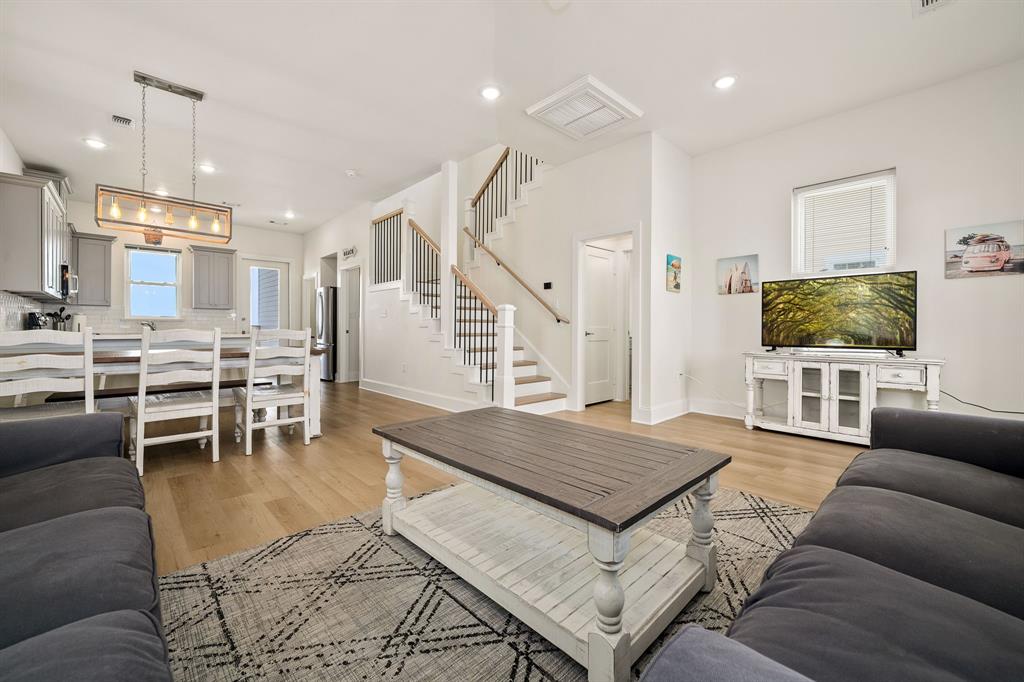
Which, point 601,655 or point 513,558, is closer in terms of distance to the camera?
point 601,655

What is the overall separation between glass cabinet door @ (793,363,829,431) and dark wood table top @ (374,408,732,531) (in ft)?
9.29

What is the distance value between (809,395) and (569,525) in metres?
3.65

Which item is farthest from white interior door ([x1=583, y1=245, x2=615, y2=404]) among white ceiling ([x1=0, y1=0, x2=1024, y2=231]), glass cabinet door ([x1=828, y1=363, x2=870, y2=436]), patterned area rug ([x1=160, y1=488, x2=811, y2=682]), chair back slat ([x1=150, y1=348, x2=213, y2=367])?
chair back slat ([x1=150, y1=348, x2=213, y2=367])

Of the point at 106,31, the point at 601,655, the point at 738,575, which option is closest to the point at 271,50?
the point at 106,31

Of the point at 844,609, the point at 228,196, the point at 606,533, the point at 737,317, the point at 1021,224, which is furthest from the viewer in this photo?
the point at 228,196

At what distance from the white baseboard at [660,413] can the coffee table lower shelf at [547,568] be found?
9.01 feet

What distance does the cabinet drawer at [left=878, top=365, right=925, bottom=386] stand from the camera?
10.9ft

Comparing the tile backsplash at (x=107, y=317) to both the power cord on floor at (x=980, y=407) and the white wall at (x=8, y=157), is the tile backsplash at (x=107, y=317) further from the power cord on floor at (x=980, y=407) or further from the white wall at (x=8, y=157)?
the power cord on floor at (x=980, y=407)

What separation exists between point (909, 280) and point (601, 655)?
13.5ft

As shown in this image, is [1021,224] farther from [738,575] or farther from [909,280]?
[738,575]

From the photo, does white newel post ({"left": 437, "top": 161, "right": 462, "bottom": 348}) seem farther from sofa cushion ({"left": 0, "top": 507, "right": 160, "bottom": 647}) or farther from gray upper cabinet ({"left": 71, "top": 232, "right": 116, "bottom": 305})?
gray upper cabinet ({"left": 71, "top": 232, "right": 116, "bottom": 305})

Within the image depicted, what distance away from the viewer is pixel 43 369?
258cm

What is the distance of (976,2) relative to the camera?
2.65 m

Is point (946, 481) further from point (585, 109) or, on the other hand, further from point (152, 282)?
point (152, 282)
